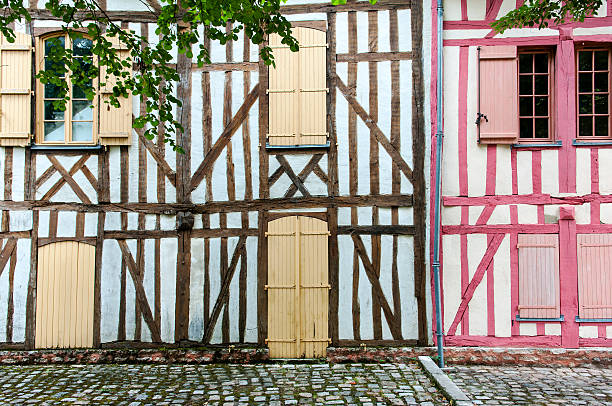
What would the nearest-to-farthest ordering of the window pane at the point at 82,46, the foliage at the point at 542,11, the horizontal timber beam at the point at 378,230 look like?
1. the foliage at the point at 542,11
2. the horizontal timber beam at the point at 378,230
3. the window pane at the point at 82,46

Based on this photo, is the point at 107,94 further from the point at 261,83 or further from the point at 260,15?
the point at 260,15

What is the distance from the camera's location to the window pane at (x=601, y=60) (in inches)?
268

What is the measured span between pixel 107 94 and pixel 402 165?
3.86 m

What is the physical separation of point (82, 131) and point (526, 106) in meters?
5.75

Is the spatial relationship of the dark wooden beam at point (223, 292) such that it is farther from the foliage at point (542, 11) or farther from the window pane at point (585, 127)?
the window pane at point (585, 127)

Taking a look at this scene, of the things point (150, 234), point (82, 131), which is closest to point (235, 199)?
point (150, 234)

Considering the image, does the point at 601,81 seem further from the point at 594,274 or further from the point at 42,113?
the point at 42,113

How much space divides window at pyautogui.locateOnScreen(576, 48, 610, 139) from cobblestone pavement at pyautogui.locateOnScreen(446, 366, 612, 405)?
2919mm

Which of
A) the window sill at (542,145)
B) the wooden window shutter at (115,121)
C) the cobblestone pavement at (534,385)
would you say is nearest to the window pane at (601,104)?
the window sill at (542,145)

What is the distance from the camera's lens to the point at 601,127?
6.77 m

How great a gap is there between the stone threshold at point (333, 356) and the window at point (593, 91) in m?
2.72

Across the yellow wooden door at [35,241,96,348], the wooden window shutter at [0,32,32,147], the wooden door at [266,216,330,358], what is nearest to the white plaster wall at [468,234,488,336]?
the wooden door at [266,216,330,358]

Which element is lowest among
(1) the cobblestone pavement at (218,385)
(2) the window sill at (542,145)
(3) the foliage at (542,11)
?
(1) the cobblestone pavement at (218,385)

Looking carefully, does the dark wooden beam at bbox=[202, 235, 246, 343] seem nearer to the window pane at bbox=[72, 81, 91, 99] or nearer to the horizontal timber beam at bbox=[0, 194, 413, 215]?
the horizontal timber beam at bbox=[0, 194, 413, 215]
